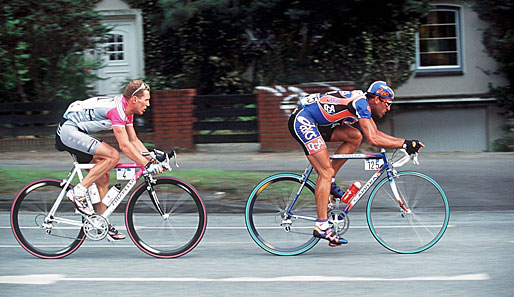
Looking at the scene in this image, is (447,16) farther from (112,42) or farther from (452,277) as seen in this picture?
(452,277)

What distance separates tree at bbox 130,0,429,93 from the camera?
50.0 feet

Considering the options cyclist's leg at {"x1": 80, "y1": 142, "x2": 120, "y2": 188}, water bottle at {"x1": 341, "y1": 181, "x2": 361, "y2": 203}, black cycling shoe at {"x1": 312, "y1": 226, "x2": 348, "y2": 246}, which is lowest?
black cycling shoe at {"x1": 312, "y1": 226, "x2": 348, "y2": 246}

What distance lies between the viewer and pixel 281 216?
6.57 meters

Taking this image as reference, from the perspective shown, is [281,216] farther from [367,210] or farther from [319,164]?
[367,210]

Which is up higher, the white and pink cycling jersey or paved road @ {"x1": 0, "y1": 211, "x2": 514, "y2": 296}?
the white and pink cycling jersey

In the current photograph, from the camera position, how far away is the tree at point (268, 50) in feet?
50.0

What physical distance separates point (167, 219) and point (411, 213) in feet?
7.48

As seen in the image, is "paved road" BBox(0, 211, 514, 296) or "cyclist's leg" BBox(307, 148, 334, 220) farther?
"cyclist's leg" BBox(307, 148, 334, 220)

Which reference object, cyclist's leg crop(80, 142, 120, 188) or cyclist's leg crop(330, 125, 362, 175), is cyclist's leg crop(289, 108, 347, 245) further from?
cyclist's leg crop(80, 142, 120, 188)

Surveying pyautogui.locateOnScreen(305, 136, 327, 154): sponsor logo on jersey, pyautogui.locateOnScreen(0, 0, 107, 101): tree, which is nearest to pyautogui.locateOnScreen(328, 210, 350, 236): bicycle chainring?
pyautogui.locateOnScreen(305, 136, 327, 154): sponsor logo on jersey

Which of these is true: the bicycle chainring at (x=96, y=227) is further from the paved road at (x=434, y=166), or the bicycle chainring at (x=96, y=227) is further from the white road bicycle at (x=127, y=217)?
the paved road at (x=434, y=166)

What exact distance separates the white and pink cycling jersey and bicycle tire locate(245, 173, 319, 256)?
1.42 meters

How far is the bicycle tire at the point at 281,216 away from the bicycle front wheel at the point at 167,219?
1.69ft

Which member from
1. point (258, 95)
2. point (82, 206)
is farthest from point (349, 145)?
point (258, 95)
